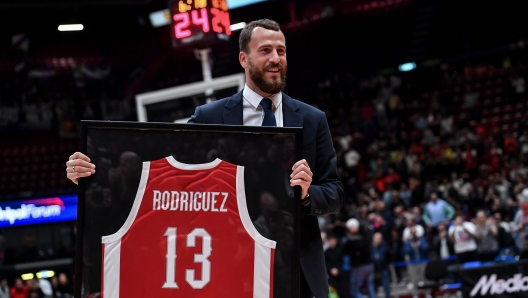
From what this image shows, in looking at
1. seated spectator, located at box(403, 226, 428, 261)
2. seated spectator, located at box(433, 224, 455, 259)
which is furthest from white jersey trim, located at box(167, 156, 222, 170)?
seated spectator, located at box(403, 226, 428, 261)

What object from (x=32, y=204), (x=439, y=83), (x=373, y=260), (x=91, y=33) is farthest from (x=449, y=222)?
(x=91, y=33)

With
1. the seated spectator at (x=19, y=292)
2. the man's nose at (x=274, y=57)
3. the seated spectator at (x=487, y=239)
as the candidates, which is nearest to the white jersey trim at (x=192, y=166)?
the man's nose at (x=274, y=57)

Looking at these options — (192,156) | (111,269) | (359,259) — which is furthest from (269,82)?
(359,259)

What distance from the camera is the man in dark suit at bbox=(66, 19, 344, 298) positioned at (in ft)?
10.5

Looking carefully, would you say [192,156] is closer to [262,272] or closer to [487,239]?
[262,272]

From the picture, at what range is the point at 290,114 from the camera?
3340 millimetres

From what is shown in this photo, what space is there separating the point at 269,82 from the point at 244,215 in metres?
0.66

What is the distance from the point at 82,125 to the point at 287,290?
3.46ft

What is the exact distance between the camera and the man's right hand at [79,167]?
2854 mm

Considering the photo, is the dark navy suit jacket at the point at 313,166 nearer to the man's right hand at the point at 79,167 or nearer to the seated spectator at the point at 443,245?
the man's right hand at the point at 79,167

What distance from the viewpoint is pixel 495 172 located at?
1891cm

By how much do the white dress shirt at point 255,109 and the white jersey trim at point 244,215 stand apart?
1.45ft

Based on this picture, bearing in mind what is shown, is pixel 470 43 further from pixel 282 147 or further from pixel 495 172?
pixel 282 147

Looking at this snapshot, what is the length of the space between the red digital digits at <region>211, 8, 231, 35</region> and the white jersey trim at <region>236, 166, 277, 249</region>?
7.46 m
